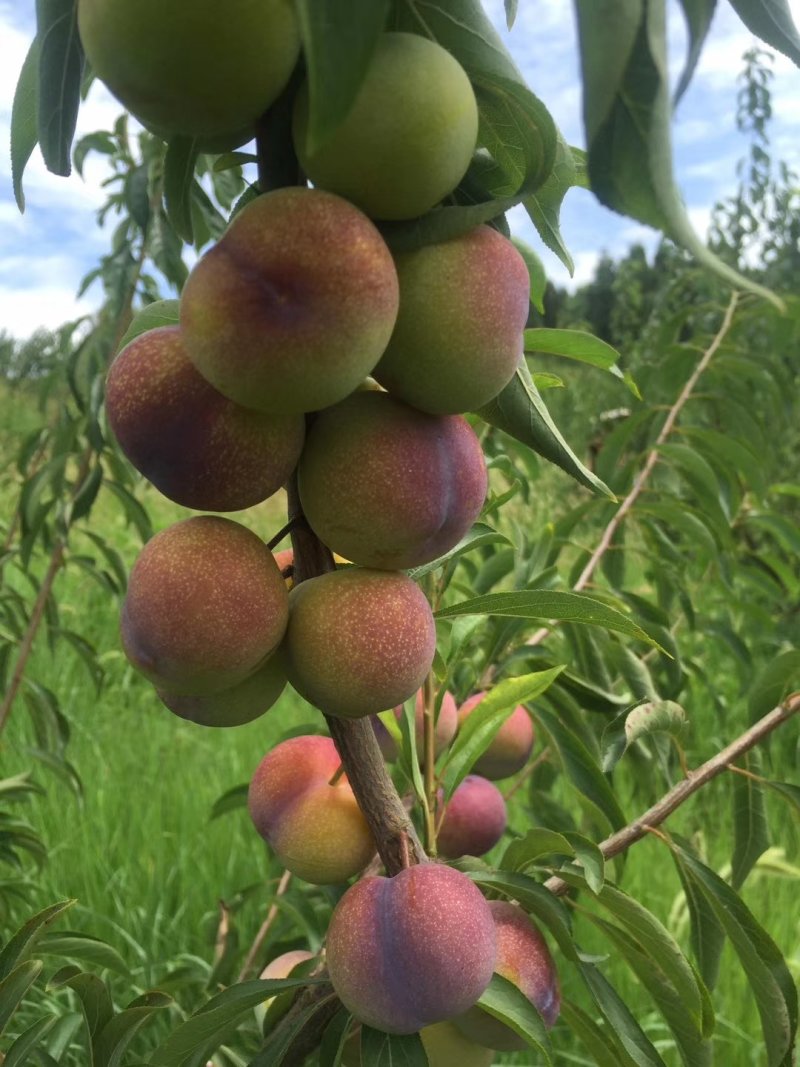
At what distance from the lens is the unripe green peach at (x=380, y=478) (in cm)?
42

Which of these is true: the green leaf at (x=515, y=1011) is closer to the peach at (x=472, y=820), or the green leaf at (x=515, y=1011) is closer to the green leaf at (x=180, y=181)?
the peach at (x=472, y=820)

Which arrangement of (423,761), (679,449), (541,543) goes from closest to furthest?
(423,761), (541,543), (679,449)

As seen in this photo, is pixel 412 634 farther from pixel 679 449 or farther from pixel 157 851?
pixel 157 851

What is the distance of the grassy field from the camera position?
1.56 meters

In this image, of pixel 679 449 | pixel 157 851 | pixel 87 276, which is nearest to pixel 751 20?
pixel 679 449

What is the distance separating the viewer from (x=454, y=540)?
476mm

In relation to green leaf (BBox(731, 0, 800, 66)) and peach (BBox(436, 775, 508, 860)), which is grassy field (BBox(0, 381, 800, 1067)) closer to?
peach (BBox(436, 775, 508, 860))

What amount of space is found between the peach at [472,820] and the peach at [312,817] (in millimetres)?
160

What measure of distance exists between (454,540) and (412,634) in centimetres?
5

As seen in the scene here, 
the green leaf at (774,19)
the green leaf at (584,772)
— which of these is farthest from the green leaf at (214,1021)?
the green leaf at (774,19)

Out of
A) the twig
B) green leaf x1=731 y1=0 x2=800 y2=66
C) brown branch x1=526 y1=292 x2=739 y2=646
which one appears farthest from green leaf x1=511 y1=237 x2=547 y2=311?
the twig

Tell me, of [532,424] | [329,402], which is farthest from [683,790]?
[329,402]

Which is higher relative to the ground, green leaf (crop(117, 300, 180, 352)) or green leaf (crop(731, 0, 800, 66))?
green leaf (crop(731, 0, 800, 66))

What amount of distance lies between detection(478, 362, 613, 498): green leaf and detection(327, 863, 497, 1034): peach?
216mm
